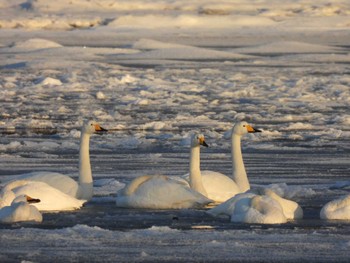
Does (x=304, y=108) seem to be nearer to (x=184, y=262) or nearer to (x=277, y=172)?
(x=277, y=172)

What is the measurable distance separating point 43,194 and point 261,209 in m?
1.43

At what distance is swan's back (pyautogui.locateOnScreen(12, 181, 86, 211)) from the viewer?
7.06m

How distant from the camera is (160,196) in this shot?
7.26 m

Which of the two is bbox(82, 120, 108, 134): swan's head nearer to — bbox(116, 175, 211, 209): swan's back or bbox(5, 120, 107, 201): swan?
bbox(5, 120, 107, 201): swan

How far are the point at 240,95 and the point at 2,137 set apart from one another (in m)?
5.81

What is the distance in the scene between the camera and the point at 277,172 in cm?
A: 927

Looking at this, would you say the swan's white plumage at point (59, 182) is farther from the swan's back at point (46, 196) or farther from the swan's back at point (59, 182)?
the swan's back at point (46, 196)

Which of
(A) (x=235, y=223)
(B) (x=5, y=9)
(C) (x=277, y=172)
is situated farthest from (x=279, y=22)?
(A) (x=235, y=223)

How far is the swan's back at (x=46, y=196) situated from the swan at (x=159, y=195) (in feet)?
1.25

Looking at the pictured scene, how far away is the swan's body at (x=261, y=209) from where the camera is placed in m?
6.60

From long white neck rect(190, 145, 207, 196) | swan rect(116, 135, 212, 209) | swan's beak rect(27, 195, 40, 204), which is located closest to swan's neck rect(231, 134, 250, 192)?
long white neck rect(190, 145, 207, 196)

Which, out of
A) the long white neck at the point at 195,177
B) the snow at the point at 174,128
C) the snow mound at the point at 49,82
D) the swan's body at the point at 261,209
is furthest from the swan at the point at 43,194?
the snow mound at the point at 49,82

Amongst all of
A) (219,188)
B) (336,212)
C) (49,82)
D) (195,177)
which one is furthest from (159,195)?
(49,82)

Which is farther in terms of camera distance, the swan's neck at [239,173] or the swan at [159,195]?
the swan's neck at [239,173]
